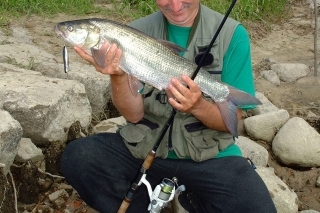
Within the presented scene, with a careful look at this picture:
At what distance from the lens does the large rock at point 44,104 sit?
14.0 ft

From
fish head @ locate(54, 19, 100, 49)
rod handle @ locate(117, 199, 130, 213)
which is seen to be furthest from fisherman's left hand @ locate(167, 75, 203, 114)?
rod handle @ locate(117, 199, 130, 213)

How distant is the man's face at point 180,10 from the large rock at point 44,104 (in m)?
1.30

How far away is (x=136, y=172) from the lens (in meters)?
3.74

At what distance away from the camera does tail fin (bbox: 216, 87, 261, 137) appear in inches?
127

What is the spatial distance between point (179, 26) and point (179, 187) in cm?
100

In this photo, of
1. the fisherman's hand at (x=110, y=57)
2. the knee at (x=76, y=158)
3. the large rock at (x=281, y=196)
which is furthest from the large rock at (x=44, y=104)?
the large rock at (x=281, y=196)

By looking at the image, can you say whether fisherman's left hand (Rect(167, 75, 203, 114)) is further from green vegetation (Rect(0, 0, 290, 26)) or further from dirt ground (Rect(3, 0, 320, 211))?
green vegetation (Rect(0, 0, 290, 26))

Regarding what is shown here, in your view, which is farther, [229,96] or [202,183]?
[202,183]

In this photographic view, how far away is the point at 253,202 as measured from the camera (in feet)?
11.2

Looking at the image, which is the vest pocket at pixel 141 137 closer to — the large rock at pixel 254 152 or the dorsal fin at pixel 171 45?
the dorsal fin at pixel 171 45

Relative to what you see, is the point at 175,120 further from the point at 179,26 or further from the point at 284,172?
the point at 284,172

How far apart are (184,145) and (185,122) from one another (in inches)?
5.7

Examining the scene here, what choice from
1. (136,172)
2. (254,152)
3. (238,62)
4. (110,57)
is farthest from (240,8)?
(110,57)

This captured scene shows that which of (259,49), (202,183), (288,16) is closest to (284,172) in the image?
(202,183)
